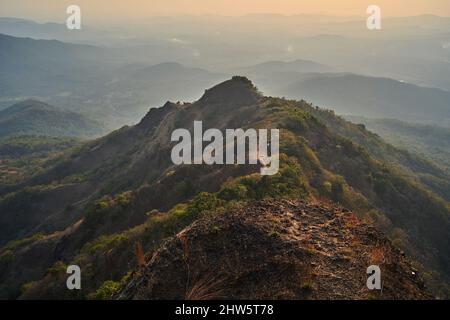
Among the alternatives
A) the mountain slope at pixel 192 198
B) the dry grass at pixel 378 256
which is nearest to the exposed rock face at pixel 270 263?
the dry grass at pixel 378 256

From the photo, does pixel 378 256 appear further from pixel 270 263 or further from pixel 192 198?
pixel 192 198

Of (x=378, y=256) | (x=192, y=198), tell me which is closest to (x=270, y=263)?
(x=378, y=256)

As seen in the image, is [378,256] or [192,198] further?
[192,198]

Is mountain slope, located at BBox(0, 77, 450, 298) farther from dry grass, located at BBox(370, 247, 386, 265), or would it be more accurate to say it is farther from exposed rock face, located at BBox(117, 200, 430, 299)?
dry grass, located at BBox(370, 247, 386, 265)

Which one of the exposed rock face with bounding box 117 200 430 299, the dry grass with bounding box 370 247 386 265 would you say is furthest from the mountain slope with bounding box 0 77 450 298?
the dry grass with bounding box 370 247 386 265

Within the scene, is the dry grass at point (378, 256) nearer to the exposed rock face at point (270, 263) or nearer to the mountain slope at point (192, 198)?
the exposed rock face at point (270, 263)
